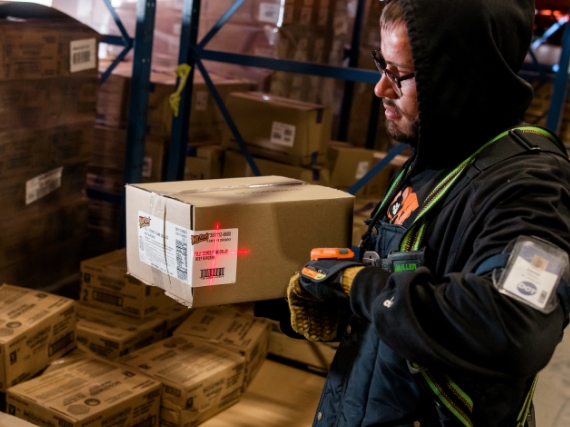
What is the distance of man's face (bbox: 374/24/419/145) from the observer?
1.34m

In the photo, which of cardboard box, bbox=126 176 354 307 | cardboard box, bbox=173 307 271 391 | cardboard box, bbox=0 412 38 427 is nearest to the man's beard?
cardboard box, bbox=126 176 354 307

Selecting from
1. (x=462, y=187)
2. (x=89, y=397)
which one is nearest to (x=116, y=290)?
(x=89, y=397)

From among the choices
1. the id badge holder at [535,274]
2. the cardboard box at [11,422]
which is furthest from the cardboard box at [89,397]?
the id badge holder at [535,274]

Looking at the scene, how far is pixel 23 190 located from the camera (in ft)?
9.66

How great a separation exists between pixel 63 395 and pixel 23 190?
107 centimetres

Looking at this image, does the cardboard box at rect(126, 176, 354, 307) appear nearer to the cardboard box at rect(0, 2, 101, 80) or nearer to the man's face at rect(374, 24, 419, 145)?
the man's face at rect(374, 24, 419, 145)

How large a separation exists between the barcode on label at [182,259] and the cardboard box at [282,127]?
80.1 inches

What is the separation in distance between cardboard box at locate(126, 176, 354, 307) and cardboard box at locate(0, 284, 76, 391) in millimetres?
888

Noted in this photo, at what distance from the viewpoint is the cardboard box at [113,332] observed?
2795 millimetres

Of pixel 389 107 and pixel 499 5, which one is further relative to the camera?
pixel 389 107

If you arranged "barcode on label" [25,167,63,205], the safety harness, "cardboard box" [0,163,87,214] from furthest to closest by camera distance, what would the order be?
"barcode on label" [25,167,63,205]
"cardboard box" [0,163,87,214]
the safety harness

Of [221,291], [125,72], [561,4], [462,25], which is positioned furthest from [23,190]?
[561,4]

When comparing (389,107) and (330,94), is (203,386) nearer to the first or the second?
(389,107)

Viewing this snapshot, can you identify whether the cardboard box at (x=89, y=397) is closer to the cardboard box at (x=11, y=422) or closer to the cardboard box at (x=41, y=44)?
the cardboard box at (x=11, y=422)
